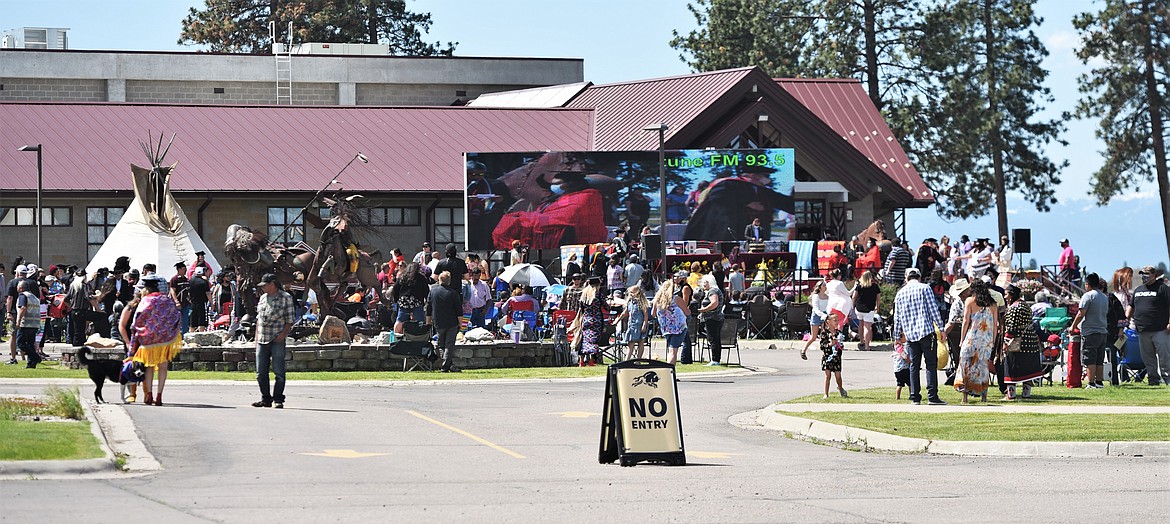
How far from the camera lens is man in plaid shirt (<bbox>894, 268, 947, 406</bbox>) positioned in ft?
63.1

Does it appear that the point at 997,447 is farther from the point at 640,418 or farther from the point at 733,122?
the point at 733,122

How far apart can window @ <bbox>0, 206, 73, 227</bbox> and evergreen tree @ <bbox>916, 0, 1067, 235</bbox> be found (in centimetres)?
3373

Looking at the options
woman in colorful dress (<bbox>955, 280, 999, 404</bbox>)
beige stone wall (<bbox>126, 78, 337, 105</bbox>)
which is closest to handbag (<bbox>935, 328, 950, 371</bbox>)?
woman in colorful dress (<bbox>955, 280, 999, 404</bbox>)

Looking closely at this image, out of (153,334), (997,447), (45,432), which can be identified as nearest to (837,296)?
(997,447)

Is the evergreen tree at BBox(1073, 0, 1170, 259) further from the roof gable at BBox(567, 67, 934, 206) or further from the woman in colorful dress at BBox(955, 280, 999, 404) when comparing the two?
the woman in colorful dress at BBox(955, 280, 999, 404)

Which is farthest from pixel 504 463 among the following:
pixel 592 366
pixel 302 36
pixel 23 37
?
pixel 302 36

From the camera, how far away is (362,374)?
2447 cm

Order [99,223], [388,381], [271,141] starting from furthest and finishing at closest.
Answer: [271,141]
[99,223]
[388,381]

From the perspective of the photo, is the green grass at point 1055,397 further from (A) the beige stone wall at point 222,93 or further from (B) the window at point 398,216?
(A) the beige stone wall at point 222,93

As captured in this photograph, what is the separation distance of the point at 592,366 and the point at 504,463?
12355 millimetres

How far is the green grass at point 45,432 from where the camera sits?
1307cm

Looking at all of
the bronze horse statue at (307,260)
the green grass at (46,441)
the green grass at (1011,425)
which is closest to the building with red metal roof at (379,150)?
the bronze horse statue at (307,260)

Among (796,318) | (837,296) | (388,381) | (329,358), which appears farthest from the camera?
(796,318)

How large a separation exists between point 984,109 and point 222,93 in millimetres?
29050
